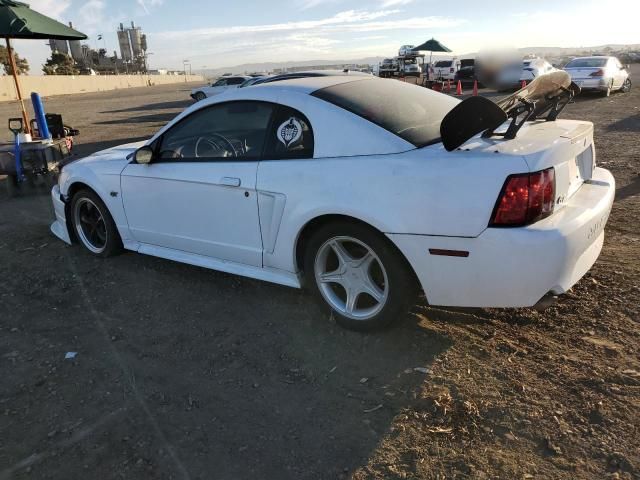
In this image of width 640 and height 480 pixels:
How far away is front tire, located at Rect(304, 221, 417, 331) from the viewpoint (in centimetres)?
301

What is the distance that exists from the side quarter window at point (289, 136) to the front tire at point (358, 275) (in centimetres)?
54

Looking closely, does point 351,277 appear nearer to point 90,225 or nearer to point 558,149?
point 558,149

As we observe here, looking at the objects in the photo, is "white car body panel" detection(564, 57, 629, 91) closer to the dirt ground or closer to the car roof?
the dirt ground

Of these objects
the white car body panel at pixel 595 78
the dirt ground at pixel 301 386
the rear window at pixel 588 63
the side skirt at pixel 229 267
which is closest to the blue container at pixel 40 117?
the dirt ground at pixel 301 386

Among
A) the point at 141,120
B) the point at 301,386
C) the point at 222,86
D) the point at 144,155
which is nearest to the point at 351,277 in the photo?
the point at 301,386

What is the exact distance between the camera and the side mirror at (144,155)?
4078mm

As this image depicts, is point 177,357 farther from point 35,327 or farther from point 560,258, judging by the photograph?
point 560,258

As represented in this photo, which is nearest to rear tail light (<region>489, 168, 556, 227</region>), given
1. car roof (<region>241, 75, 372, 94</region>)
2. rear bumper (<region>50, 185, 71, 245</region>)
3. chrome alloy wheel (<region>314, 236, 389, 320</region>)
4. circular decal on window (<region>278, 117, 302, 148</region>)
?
chrome alloy wheel (<region>314, 236, 389, 320</region>)

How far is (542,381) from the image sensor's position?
274 cm

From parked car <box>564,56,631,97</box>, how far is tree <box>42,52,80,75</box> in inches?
2582

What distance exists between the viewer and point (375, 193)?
2.91 m

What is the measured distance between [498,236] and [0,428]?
2782 mm

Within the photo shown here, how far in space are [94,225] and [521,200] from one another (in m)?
3.96

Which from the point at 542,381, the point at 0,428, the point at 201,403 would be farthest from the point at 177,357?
the point at 542,381
